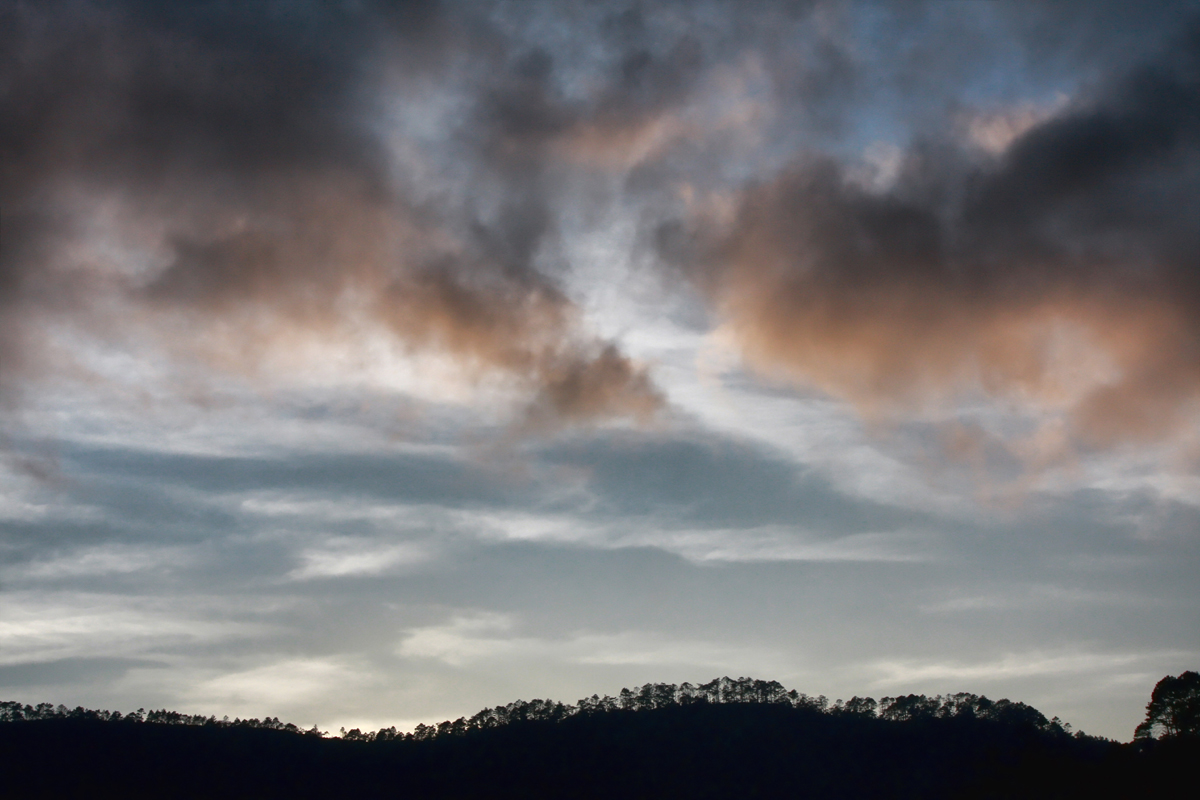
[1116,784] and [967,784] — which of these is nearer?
[1116,784]

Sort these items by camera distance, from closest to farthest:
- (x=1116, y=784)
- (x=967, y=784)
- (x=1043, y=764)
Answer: (x=1116, y=784) → (x=1043, y=764) → (x=967, y=784)

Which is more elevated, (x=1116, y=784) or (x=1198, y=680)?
(x=1198, y=680)

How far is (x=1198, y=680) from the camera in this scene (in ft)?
481

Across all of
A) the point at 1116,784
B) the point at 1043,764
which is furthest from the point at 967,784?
the point at 1116,784

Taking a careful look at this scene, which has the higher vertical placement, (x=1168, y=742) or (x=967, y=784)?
(x=1168, y=742)

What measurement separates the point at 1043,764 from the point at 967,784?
30.0m

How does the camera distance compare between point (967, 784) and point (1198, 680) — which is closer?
point (1198, 680)

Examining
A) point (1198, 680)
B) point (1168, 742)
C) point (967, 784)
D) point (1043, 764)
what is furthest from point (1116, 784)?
point (967, 784)

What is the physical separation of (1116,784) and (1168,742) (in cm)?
1073

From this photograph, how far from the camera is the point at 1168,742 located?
459ft

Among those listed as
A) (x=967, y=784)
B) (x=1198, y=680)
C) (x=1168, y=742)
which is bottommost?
(x=967, y=784)

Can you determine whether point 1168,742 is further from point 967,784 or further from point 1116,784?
point 967,784

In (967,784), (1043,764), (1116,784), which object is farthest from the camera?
(967,784)

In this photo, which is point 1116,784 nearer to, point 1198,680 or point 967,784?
point 1198,680
